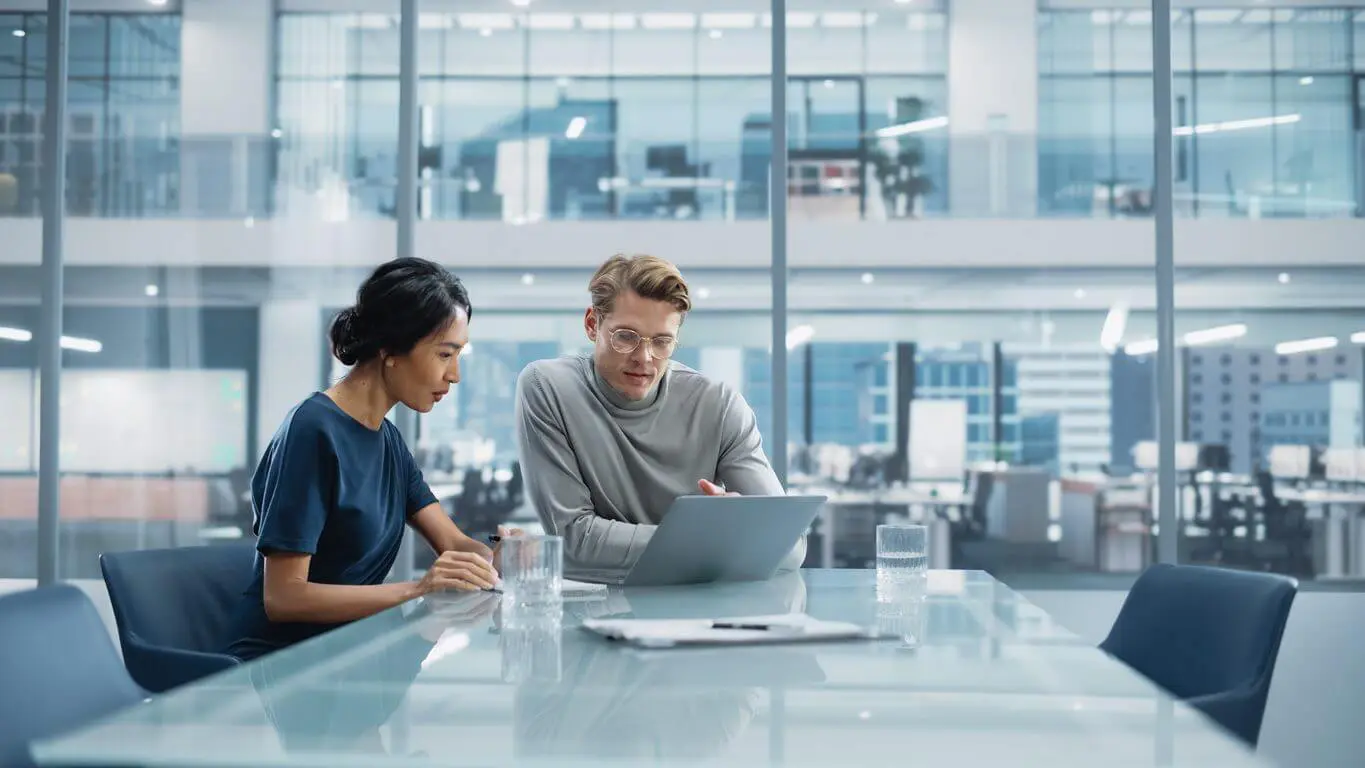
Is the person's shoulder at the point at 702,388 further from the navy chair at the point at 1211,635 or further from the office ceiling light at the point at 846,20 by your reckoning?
the office ceiling light at the point at 846,20

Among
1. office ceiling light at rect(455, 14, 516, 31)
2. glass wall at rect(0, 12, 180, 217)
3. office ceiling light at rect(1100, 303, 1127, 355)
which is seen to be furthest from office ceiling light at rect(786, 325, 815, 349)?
glass wall at rect(0, 12, 180, 217)

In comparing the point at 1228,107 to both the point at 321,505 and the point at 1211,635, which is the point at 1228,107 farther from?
the point at 321,505

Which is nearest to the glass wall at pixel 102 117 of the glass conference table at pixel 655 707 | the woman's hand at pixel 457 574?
the woman's hand at pixel 457 574

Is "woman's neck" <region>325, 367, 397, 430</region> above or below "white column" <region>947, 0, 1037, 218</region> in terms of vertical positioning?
below

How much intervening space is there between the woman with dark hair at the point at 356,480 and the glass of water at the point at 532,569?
336mm

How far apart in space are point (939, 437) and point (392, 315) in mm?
2434

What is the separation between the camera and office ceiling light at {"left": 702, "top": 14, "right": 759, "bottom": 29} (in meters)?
4.03

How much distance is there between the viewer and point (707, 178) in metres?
4.18

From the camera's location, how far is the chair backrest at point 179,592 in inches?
94.7

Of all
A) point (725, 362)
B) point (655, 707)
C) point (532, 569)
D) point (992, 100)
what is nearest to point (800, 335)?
point (725, 362)

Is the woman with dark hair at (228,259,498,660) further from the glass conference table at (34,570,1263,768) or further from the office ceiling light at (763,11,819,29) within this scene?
the office ceiling light at (763,11,819,29)

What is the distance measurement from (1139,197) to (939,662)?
298 centimetres

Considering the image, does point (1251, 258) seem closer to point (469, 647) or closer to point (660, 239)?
point (660, 239)

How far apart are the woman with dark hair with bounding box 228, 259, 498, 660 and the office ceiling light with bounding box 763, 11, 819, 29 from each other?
198cm
